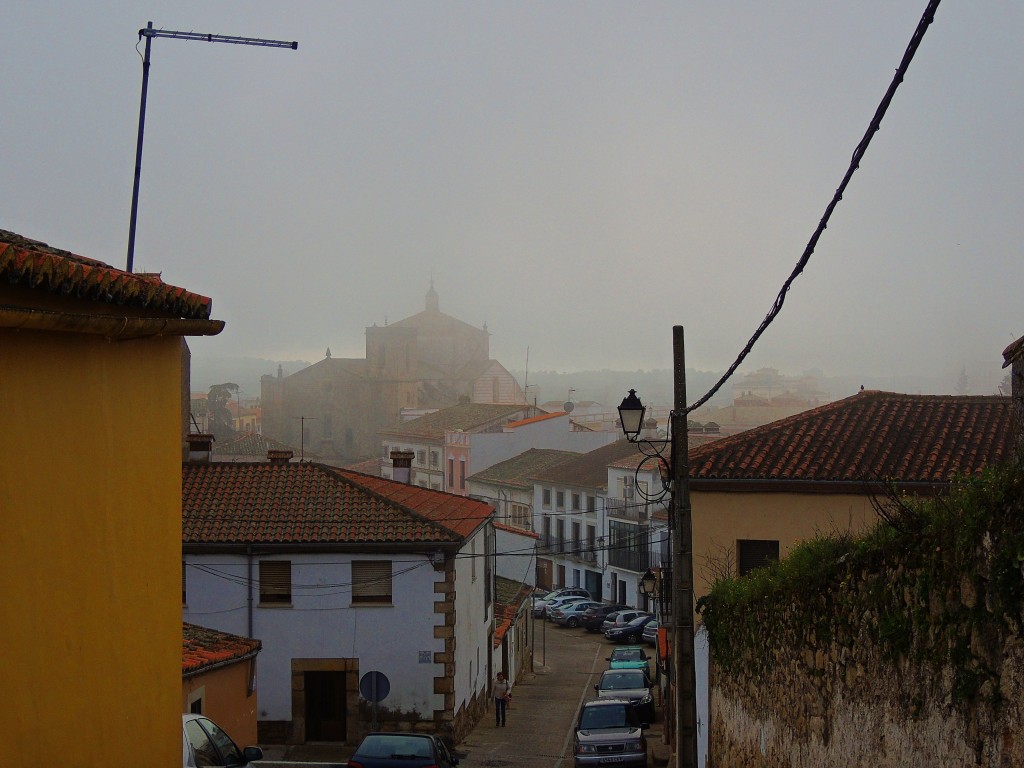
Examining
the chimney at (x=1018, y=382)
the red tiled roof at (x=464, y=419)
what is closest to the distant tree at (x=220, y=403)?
the red tiled roof at (x=464, y=419)

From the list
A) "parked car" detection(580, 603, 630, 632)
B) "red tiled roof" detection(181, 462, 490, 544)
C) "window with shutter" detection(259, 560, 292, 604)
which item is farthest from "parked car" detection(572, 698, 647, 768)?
"parked car" detection(580, 603, 630, 632)

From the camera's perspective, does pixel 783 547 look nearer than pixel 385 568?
Yes

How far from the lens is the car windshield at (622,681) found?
26.9 meters

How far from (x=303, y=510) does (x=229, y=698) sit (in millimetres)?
8047

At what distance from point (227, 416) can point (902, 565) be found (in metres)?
110

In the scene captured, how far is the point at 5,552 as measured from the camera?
5227mm

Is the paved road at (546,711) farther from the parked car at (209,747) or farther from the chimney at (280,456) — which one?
the parked car at (209,747)

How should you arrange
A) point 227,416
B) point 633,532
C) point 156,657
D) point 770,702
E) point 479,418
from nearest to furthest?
point 156,657
point 770,702
point 633,532
point 479,418
point 227,416

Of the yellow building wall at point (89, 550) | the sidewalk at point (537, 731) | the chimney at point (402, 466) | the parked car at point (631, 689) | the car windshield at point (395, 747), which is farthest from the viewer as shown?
the chimney at point (402, 466)

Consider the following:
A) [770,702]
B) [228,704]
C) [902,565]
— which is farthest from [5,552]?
[228,704]

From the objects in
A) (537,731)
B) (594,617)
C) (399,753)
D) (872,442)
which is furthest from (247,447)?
(399,753)

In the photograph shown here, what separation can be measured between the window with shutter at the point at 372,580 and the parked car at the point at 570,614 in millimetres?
26815

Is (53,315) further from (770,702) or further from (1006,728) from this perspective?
(770,702)

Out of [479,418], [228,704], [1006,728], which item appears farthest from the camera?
[479,418]
